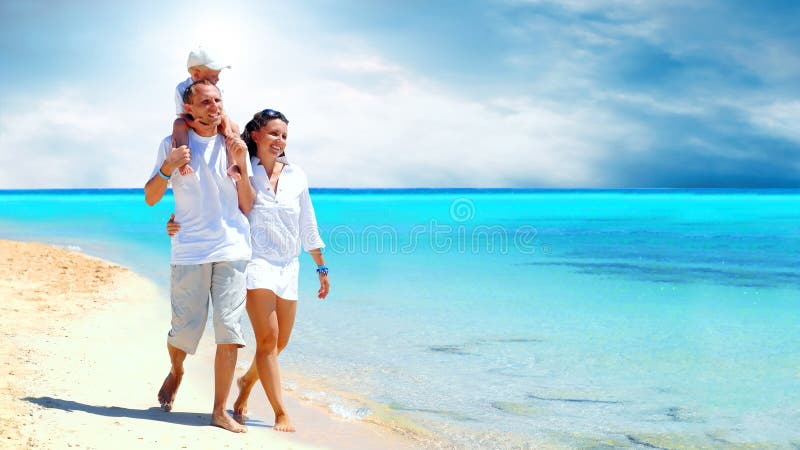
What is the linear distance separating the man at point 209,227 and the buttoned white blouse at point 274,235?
86 millimetres

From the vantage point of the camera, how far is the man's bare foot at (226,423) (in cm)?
420

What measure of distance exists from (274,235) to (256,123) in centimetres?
64

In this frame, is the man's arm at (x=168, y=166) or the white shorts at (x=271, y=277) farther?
the white shorts at (x=271, y=277)

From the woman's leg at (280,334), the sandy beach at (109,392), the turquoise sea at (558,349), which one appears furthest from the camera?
the turquoise sea at (558,349)

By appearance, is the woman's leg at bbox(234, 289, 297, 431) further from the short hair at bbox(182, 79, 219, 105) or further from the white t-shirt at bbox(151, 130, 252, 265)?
the short hair at bbox(182, 79, 219, 105)

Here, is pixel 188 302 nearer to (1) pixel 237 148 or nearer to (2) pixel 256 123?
(1) pixel 237 148

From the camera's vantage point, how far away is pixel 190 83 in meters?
4.16

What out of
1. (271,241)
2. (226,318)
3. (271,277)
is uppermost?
(271,241)

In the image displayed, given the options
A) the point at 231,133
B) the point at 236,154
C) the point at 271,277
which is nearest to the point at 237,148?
the point at 236,154

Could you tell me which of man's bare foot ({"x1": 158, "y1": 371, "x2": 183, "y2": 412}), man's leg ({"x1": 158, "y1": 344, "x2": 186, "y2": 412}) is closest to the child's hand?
man's leg ({"x1": 158, "y1": 344, "x2": 186, "y2": 412})

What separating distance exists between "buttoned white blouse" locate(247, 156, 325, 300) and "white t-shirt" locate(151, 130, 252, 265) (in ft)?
0.37

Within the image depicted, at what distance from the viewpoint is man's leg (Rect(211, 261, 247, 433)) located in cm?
408

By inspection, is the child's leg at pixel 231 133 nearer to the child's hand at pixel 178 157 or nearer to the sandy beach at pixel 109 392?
the child's hand at pixel 178 157

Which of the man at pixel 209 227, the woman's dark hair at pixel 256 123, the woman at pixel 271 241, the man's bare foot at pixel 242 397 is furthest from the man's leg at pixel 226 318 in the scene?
the woman's dark hair at pixel 256 123
